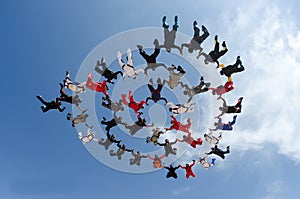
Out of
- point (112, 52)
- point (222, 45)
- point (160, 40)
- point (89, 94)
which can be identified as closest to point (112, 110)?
point (89, 94)

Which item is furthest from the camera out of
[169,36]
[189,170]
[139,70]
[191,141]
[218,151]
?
[189,170]

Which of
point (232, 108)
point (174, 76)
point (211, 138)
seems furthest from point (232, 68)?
point (211, 138)

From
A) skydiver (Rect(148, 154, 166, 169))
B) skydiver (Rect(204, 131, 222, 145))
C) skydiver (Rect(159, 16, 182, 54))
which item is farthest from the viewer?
skydiver (Rect(148, 154, 166, 169))

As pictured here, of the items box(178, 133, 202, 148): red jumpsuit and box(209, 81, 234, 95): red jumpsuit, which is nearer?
box(209, 81, 234, 95): red jumpsuit

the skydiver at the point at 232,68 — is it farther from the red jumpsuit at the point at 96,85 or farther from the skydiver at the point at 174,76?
the red jumpsuit at the point at 96,85

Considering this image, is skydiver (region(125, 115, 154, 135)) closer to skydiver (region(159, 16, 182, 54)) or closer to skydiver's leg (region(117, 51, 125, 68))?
skydiver's leg (region(117, 51, 125, 68))

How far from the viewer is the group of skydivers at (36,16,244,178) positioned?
11523 millimetres

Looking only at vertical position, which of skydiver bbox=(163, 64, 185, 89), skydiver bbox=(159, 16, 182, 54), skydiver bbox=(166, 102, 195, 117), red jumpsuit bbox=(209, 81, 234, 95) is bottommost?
skydiver bbox=(166, 102, 195, 117)

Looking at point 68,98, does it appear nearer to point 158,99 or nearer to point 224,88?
point 158,99

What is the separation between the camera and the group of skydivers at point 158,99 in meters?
11.5

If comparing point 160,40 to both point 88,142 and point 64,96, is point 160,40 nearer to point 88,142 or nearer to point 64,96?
point 64,96

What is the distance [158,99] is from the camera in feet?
41.0

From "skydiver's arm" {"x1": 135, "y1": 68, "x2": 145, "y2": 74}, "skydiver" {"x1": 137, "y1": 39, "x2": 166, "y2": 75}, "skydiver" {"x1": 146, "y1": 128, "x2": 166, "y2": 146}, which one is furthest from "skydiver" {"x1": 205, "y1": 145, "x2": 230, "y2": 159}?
"skydiver's arm" {"x1": 135, "y1": 68, "x2": 145, "y2": 74}

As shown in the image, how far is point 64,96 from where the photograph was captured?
12.2m
